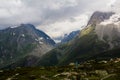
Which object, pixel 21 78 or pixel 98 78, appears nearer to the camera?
pixel 98 78

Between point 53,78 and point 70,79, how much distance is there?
6969mm

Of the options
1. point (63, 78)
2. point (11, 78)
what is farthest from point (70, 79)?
point (11, 78)

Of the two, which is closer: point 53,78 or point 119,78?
point 119,78

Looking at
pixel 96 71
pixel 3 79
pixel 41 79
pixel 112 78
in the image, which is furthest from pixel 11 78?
pixel 112 78

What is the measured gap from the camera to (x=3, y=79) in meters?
130

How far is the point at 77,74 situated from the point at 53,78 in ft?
37.2

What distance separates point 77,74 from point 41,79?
1637 centimetres

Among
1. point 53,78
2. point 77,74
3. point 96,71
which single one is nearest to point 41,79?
point 53,78

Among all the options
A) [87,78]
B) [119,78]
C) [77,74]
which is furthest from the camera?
[77,74]

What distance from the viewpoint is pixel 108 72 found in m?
124

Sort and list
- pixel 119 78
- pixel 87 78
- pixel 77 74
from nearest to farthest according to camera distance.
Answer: pixel 119 78
pixel 87 78
pixel 77 74

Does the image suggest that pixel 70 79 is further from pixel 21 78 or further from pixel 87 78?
pixel 21 78

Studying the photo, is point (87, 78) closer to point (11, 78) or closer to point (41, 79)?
point (41, 79)

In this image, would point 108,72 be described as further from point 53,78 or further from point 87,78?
point 53,78
